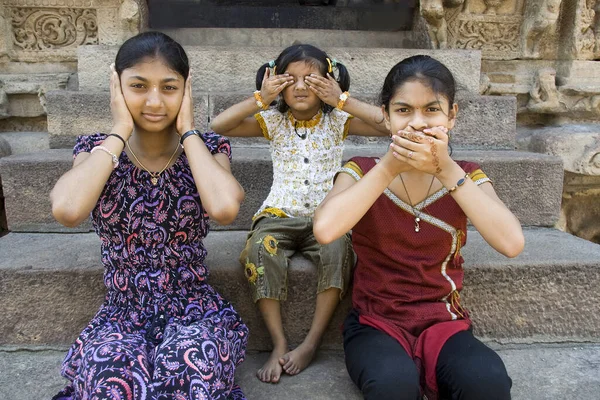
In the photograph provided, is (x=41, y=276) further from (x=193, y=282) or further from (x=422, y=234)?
(x=422, y=234)

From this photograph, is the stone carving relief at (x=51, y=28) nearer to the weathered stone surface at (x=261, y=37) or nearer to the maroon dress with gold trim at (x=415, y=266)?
the weathered stone surface at (x=261, y=37)

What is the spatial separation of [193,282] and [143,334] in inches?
9.2

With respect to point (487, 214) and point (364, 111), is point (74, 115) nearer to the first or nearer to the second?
point (364, 111)

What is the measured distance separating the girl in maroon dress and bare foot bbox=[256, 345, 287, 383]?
0.92ft

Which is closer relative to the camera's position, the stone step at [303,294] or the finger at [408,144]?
the finger at [408,144]

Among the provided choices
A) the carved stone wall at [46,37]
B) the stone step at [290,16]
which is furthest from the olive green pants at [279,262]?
the stone step at [290,16]

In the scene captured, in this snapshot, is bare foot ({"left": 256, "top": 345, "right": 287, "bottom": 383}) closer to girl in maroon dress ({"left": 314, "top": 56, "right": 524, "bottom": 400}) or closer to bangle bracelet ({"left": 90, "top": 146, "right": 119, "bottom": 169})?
girl in maroon dress ({"left": 314, "top": 56, "right": 524, "bottom": 400})

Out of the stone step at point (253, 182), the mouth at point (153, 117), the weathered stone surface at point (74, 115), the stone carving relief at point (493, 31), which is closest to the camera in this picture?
the mouth at point (153, 117)

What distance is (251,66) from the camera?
3.11 metres

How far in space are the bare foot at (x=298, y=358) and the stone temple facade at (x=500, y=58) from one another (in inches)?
79.7

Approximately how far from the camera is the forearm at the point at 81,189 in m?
1.55

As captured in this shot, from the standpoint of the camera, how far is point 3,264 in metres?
2.00

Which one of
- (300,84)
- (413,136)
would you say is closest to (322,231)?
(413,136)

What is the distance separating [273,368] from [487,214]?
2.91ft
